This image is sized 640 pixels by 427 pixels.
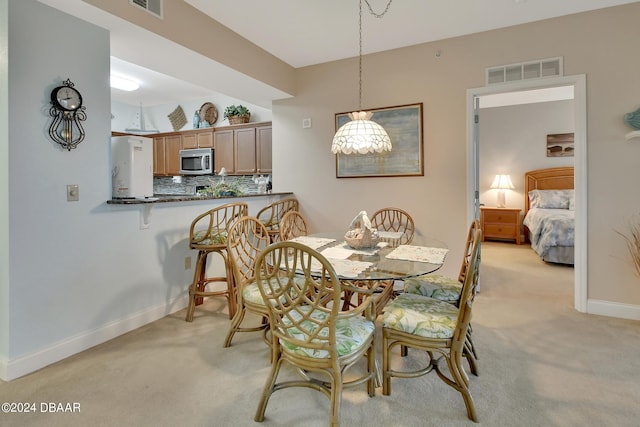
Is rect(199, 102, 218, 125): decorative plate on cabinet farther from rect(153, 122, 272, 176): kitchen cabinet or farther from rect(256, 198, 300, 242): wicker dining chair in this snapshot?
rect(256, 198, 300, 242): wicker dining chair

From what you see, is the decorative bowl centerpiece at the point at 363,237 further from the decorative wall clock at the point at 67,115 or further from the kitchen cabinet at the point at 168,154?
the kitchen cabinet at the point at 168,154

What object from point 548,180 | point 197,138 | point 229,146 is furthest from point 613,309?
point 197,138

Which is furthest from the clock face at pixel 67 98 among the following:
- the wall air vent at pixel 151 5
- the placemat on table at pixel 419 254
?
the placemat on table at pixel 419 254

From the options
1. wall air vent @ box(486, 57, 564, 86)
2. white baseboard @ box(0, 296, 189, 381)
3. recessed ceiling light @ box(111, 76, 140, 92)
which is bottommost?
white baseboard @ box(0, 296, 189, 381)

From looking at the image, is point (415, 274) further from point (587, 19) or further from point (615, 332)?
point (587, 19)

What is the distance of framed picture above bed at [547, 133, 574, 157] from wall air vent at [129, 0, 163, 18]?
268 inches

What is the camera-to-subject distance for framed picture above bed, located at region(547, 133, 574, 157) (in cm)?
626

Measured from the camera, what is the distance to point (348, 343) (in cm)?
155

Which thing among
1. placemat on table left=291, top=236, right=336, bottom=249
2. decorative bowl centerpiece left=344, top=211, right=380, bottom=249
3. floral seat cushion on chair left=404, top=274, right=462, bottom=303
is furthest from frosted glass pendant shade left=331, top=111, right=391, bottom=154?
floral seat cushion on chair left=404, top=274, right=462, bottom=303

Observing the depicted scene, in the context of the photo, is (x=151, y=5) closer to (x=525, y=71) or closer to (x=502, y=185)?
Result: (x=525, y=71)

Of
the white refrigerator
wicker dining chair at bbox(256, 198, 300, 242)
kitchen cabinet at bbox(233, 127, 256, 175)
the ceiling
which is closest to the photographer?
the white refrigerator

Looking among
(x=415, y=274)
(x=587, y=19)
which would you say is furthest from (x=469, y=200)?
(x=415, y=274)

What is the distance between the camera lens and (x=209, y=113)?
5.75m

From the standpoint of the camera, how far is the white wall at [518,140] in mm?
6375
